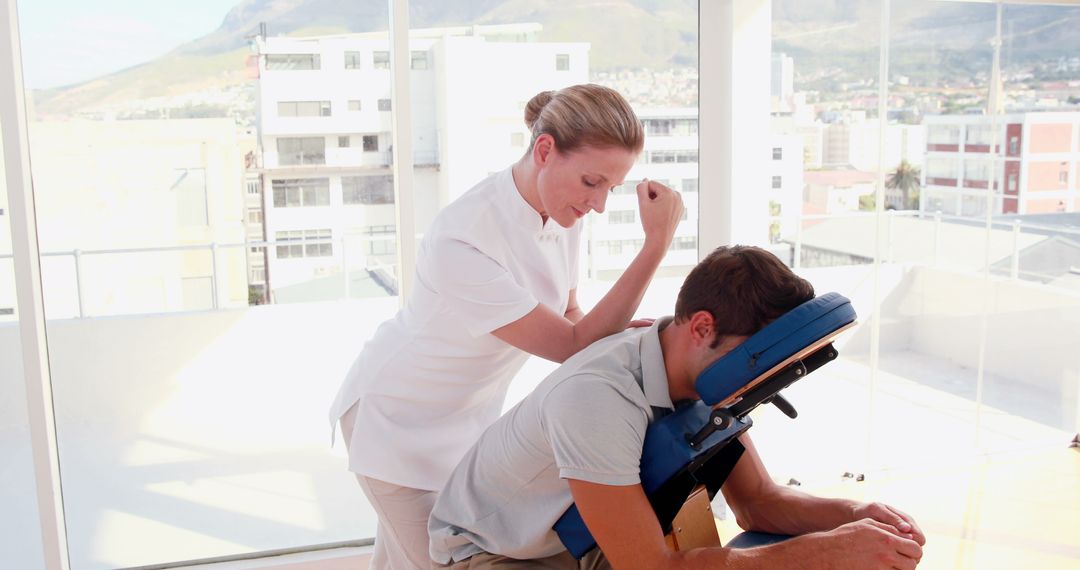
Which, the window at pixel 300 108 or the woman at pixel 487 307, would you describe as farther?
the window at pixel 300 108

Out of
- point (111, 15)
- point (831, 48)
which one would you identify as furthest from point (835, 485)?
point (111, 15)

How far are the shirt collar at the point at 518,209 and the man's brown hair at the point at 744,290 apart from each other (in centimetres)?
33

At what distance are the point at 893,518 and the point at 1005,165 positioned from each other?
2878 millimetres

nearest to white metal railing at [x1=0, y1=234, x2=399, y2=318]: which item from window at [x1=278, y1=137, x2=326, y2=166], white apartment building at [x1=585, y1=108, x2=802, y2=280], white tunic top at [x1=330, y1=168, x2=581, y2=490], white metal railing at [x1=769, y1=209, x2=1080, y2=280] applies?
window at [x1=278, y1=137, x2=326, y2=166]

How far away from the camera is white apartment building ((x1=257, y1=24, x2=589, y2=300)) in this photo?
2.87 metres

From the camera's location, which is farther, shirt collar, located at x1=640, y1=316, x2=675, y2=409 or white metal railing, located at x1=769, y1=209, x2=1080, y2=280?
white metal railing, located at x1=769, y1=209, x2=1080, y2=280

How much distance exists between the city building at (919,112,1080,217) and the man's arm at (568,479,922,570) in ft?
9.08

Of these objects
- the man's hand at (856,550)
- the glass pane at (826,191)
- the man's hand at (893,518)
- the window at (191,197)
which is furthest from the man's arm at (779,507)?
the window at (191,197)

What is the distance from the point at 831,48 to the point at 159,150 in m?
2.44

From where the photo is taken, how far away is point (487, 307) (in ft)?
4.78

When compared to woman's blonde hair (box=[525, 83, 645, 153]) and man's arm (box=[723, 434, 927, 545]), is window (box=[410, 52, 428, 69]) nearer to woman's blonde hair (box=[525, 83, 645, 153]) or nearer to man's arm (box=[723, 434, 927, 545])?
woman's blonde hair (box=[525, 83, 645, 153])

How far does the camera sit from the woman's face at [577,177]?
1394 mm

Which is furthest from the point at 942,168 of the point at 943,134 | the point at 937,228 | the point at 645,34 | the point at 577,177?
the point at 577,177

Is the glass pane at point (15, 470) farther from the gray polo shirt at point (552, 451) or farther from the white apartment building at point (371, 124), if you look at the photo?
the gray polo shirt at point (552, 451)
